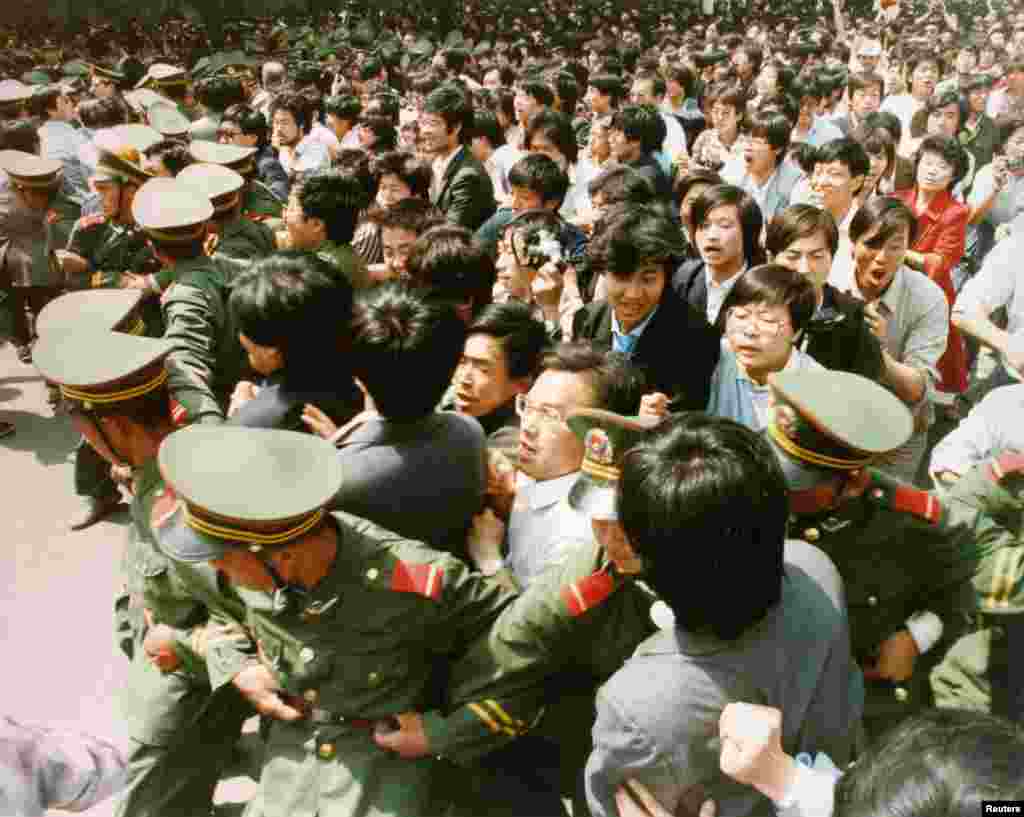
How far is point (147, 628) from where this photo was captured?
2.32 meters

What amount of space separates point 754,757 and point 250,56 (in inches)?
632

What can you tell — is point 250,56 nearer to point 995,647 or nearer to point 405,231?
point 405,231

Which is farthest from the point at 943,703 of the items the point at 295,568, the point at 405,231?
the point at 405,231

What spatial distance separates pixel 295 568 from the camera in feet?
5.45

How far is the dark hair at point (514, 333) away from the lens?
246 cm

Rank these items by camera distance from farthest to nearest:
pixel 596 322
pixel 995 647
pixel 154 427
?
pixel 596 322, pixel 154 427, pixel 995 647

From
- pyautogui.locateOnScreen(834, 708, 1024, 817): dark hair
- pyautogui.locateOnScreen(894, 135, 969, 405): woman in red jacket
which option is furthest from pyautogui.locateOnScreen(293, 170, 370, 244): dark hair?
pyautogui.locateOnScreen(834, 708, 1024, 817): dark hair

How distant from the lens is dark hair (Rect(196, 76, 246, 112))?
21.5ft

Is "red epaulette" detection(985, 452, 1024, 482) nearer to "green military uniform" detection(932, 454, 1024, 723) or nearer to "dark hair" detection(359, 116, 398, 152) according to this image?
"green military uniform" detection(932, 454, 1024, 723)

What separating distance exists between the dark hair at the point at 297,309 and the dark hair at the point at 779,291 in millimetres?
1108

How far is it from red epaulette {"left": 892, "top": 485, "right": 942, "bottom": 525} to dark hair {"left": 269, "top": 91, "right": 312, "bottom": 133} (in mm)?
5461

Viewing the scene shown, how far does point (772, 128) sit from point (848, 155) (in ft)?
2.56

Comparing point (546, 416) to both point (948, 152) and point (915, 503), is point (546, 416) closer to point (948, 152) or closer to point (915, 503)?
point (915, 503)

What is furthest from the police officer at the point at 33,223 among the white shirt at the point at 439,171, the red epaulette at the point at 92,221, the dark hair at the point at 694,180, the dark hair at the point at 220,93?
the dark hair at the point at 694,180
